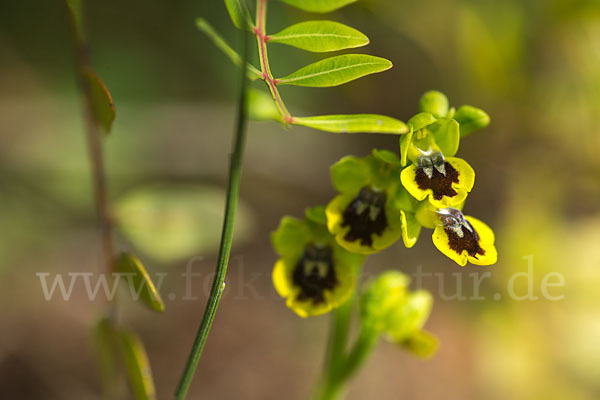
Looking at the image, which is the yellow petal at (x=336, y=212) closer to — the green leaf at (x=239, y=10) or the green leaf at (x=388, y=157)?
the green leaf at (x=388, y=157)

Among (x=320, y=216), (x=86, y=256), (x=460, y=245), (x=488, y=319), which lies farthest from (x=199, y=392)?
(x=460, y=245)

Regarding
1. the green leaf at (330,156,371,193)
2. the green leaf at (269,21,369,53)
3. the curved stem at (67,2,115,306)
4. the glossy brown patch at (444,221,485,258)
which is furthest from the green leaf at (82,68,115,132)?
the glossy brown patch at (444,221,485,258)

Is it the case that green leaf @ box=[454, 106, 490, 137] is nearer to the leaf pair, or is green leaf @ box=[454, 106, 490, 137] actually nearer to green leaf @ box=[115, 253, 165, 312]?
green leaf @ box=[115, 253, 165, 312]

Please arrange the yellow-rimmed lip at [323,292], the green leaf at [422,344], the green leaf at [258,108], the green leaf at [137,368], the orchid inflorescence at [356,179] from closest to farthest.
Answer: the green leaf at [258,108] < the orchid inflorescence at [356,179] < the yellow-rimmed lip at [323,292] < the green leaf at [137,368] < the green leaf at [422,344]

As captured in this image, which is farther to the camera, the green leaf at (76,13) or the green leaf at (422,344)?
the green leaf at (422,344)

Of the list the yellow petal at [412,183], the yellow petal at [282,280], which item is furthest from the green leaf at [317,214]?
the yellow petal at [412,183]
